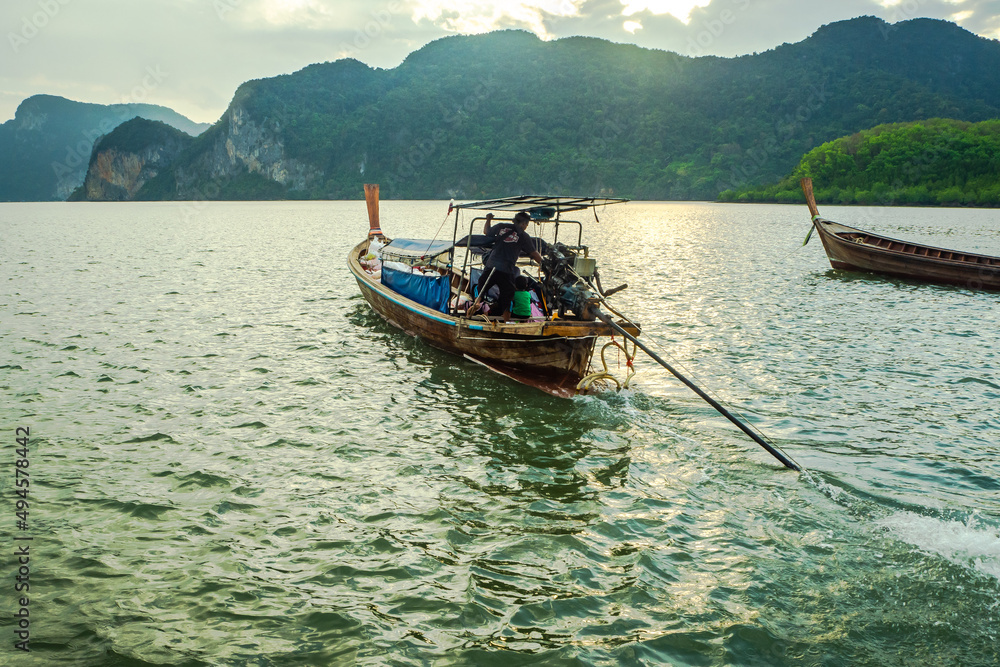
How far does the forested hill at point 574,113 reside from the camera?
127125 mm

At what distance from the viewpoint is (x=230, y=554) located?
210 inches

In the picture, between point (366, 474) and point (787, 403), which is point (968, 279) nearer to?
point (787, 403)

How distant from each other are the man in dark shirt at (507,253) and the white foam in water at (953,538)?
244 inches

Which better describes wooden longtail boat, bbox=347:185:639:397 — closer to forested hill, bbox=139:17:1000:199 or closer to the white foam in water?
the white foam in water

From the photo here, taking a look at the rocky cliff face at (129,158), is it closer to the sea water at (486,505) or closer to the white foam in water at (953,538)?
the sea water at (486,505)

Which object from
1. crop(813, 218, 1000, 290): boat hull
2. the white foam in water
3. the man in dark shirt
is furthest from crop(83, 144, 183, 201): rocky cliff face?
the white foam in water

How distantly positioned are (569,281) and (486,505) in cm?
515

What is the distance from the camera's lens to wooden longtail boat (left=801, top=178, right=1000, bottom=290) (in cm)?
1955

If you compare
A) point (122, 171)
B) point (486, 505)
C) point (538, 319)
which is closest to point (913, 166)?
point (538, 319)

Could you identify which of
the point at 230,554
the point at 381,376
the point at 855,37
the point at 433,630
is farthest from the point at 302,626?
the point at 855,37

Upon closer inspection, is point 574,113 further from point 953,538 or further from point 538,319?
point 953,538

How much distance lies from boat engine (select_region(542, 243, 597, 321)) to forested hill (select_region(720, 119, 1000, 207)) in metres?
94.8

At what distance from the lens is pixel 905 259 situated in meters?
21.2

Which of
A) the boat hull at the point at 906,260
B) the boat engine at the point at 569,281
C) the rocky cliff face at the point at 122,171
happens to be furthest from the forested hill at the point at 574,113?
the boat engine at the point at 569,281
